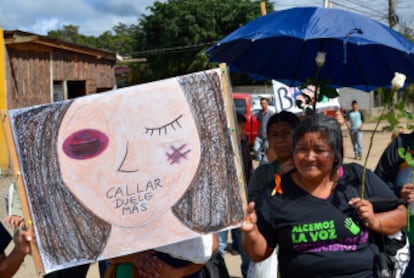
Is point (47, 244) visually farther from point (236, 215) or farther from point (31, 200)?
point (236, 215)

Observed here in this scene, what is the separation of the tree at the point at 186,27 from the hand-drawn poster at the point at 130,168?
30.0 m

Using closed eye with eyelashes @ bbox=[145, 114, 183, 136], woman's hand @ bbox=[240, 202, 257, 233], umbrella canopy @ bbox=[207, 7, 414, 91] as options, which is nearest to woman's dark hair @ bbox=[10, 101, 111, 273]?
closed eye with eyelashes @ bbox=[145, 114, 183, 136]

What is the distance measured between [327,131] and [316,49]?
1.79 m

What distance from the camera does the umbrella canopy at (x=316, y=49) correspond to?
10.2ft

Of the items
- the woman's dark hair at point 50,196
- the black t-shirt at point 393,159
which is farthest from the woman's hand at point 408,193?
the woman's dark hair at point 50,196

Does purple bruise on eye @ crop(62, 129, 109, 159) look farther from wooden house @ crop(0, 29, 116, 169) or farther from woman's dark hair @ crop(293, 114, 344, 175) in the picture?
wooden house @ crop(0, 29, 116, 169)

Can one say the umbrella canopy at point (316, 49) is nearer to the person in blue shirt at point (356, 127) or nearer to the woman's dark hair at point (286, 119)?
the woman's dark hair at point (286, 119)

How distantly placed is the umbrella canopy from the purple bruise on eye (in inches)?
55.6

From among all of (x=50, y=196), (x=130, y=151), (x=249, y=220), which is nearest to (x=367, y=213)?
(x=249, y=220)

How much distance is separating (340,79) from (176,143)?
97.5 inches

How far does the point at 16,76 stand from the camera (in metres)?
12.6

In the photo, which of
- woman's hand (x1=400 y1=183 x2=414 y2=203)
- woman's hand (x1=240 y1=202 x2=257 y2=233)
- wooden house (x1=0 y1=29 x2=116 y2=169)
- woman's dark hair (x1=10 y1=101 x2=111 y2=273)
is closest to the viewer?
woman's dark hair (x1=10 y1=101 x2=111 y2=273)

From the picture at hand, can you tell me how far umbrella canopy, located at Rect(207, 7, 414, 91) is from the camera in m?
3.10

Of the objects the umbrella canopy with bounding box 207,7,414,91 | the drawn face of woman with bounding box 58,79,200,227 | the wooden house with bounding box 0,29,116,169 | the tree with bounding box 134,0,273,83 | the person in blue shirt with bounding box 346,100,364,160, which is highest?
the tree with bounding box 134,0,273,83
